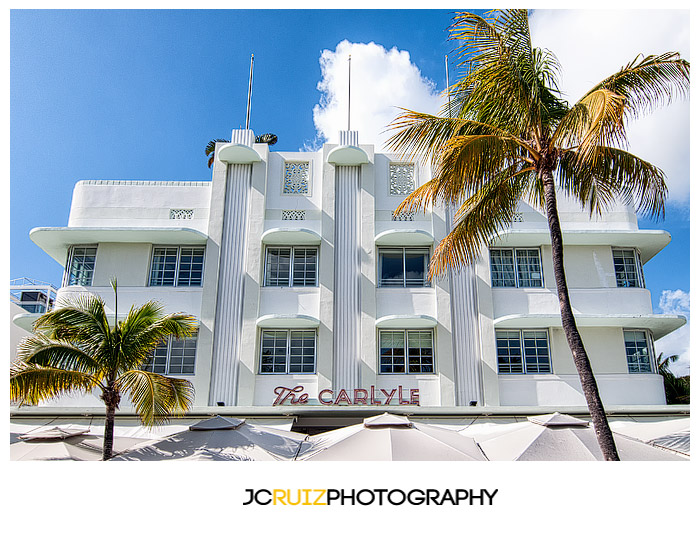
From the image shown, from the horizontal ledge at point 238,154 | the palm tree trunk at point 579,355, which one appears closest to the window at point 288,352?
the horizontal ledge at point 238,154

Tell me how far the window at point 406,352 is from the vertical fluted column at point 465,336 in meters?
0.76

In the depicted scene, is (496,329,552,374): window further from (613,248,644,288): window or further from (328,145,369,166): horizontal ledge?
(328,145,369,166): horizontal ledge

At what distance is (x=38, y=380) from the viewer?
9727mm

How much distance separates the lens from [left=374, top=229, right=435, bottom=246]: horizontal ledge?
16.3 meters

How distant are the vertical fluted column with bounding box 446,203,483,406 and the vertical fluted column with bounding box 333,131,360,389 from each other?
2.73m

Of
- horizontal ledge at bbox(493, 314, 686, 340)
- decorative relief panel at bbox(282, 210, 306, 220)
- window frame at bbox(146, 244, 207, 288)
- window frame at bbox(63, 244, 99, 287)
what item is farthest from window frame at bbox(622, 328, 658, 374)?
window frame at bbox(63, 244, 99, 287)

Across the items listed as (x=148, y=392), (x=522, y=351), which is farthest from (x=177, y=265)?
(x=522, y=351)

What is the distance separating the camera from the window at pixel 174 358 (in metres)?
15.6

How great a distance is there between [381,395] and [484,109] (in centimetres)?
809

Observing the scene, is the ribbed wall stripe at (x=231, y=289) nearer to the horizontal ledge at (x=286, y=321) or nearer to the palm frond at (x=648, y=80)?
the horizontal ledge at (x=286, y=321)

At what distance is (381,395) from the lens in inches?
595
